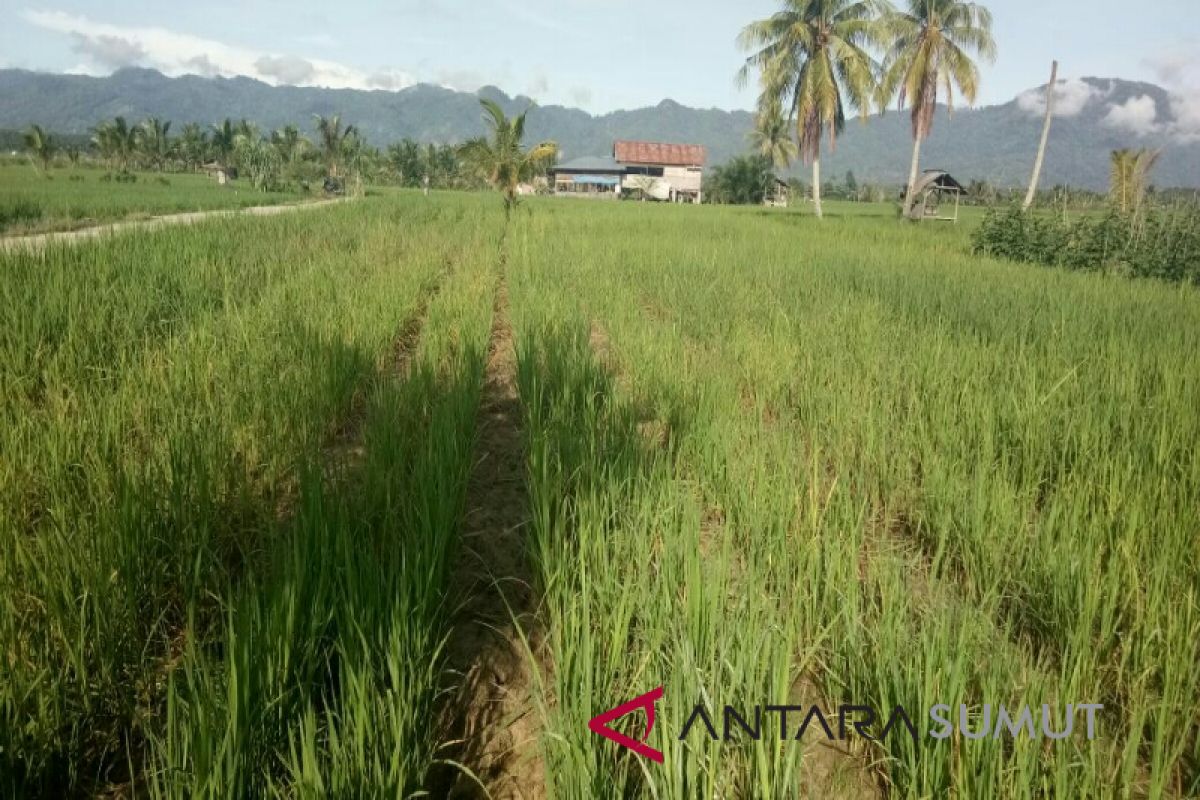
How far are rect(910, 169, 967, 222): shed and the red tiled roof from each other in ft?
79.2

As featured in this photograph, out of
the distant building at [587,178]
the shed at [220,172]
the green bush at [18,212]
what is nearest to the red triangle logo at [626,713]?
the green bush at [18,212]

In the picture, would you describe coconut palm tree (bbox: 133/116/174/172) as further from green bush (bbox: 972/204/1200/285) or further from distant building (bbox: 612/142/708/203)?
green bush (bbox: 972/204/1200/285)

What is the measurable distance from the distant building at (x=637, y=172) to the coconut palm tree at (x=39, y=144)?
100 feet

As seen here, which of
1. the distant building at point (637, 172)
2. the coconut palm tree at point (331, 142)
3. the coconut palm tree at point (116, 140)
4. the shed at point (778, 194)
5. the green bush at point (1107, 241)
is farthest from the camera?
the distant building at point (637, 172)

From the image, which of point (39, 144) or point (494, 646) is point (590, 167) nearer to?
point (39, 144)

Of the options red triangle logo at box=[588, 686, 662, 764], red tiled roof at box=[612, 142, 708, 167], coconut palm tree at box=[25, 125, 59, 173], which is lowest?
red triangle logo at box=[588, 686, 662, 764]

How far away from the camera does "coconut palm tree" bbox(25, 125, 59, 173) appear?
2909 cm

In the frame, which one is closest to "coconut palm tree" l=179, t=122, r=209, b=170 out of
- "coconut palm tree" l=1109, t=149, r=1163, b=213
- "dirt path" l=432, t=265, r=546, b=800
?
"coconut palm tree" l=1109, t=149, r=1163, b=213

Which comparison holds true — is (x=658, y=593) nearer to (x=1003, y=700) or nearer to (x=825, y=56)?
(x=1003, y=700)

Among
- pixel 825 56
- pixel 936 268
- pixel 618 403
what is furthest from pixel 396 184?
pixel 618 403

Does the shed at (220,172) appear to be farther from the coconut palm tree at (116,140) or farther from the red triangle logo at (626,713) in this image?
the red triangle logo at (626,713)

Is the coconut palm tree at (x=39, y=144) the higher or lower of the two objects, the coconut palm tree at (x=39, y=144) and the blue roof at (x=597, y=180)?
the lower

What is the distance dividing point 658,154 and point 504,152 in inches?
1370

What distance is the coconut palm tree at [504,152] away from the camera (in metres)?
18.4
